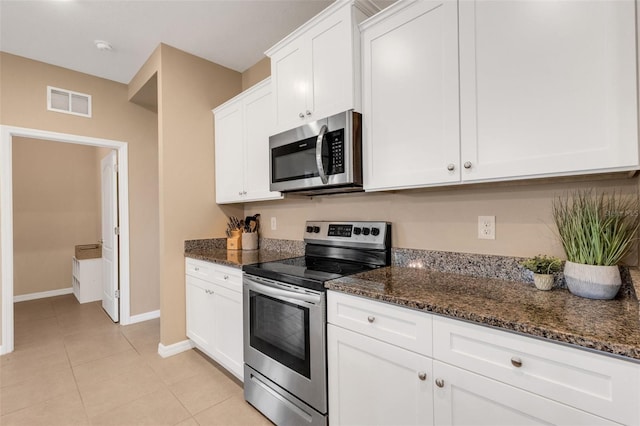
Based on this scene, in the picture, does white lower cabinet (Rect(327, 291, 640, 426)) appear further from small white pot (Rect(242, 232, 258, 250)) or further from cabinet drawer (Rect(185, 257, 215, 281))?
small white pot (Rect(242, 232, 258, 250))

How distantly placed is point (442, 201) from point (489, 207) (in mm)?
245

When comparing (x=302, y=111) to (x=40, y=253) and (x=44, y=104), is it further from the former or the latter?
(x=40, y=253)

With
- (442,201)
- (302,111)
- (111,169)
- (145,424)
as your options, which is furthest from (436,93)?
(111,169)

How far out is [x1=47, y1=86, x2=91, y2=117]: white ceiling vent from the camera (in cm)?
295

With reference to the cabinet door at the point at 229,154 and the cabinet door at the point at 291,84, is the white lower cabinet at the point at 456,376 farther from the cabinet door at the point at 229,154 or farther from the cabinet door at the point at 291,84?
the cabinet door at the point at 229,154

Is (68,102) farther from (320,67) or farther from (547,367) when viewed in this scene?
(547,367)

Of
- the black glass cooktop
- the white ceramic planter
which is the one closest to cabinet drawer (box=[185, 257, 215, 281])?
the black glass cooktop

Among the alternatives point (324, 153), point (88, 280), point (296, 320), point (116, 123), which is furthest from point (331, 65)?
point (88, 280)

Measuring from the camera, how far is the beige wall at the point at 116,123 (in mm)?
Result: 2783

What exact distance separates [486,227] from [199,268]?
2127 millimetres

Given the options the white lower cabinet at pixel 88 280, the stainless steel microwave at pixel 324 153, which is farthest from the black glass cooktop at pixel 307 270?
the white lower cabinet at pixel 88 280

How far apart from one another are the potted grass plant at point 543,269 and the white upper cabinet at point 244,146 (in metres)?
1.61

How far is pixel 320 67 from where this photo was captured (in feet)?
6.01

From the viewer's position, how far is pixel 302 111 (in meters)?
1.95
